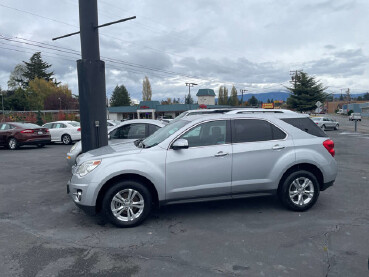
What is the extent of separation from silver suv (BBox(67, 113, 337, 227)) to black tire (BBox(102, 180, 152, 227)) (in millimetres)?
14

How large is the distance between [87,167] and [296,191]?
11.4 ft

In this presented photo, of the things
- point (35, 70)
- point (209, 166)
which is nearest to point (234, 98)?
point (35, 70)

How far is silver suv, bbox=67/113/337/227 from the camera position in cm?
454

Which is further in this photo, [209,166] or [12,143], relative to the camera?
[12,143]

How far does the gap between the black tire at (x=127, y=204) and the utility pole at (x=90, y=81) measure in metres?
3.83

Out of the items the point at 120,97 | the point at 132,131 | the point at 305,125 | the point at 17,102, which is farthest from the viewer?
the point at 120,97

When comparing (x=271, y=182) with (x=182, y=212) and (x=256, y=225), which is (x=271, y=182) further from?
(x=182, y=212)

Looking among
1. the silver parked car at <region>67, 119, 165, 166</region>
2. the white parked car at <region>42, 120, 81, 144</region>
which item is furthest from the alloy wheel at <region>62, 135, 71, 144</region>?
the silver parked car at <region>67, 119, 165, 166</region>

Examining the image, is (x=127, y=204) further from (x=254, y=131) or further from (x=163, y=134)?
(x=254, y=131)

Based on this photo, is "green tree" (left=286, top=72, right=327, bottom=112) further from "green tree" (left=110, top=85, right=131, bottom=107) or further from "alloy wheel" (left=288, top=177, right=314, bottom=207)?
"green tree" (left=110, top=85, right=131, bottom=107)

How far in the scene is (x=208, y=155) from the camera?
482 cm

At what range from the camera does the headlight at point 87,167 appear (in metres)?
4.55

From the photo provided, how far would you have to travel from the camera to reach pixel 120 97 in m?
106

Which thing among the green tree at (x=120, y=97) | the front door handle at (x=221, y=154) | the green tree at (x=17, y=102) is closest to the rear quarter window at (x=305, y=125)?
the front door handle at (x=221, y=154)
